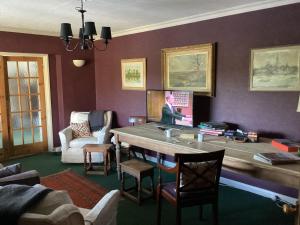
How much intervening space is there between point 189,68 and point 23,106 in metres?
3.26

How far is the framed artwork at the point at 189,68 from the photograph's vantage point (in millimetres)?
3758

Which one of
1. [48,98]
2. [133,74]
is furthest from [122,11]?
[48,98]

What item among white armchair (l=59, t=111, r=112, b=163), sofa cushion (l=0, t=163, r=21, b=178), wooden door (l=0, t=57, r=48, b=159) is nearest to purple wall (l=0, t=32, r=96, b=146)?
wooden door (l=0, t=57, r=48, b=159)

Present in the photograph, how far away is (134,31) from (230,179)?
2.97 metres

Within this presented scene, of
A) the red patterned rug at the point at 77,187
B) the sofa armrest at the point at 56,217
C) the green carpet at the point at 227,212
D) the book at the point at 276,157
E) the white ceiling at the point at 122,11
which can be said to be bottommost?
the green carpet at the point at 227,212

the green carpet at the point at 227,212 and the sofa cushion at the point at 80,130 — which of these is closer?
the green carpet at the point at 227,212

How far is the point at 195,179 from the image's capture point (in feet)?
7.61

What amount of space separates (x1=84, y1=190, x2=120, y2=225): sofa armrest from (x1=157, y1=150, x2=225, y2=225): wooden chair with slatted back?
0.56m

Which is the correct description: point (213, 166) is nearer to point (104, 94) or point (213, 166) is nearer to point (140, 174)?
point (140, 174)

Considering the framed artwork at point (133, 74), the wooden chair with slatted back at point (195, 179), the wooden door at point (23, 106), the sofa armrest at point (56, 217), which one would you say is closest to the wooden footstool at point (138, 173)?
the wooden chair with slatted back at point (195, 179)

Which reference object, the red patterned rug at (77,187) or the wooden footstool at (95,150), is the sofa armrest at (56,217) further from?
the wooden footstool at (95,150)

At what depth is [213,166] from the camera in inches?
92.4

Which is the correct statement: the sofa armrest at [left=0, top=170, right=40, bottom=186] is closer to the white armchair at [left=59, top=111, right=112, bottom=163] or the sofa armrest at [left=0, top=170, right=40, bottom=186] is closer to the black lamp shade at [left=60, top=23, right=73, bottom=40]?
the black lamp shade at [left=60, top=23, right=73, bottom=40]

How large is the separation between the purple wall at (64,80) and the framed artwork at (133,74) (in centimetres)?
98
